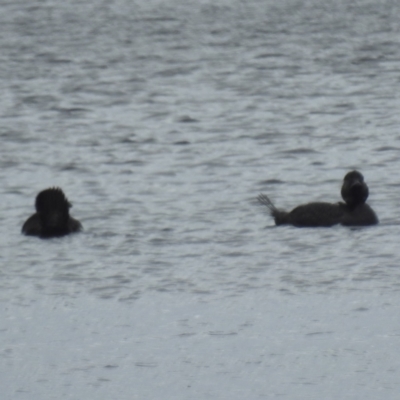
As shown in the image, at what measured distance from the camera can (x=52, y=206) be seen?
39.6 ft

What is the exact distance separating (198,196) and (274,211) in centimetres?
109

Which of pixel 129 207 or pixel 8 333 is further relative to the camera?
pixel 129 207

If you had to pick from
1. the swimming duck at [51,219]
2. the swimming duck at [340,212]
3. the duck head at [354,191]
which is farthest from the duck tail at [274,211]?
the swimming duck at [51,219]

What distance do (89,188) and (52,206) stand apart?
68.1 inches

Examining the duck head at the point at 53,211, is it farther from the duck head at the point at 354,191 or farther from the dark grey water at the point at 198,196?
the duck head at the point at 354,191

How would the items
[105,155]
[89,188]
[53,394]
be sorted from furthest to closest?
[105,155] < [89,188] < [53,394]

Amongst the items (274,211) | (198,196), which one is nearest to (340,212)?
(274,211)

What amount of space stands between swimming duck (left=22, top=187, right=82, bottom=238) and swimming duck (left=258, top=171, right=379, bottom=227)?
178 centimetres

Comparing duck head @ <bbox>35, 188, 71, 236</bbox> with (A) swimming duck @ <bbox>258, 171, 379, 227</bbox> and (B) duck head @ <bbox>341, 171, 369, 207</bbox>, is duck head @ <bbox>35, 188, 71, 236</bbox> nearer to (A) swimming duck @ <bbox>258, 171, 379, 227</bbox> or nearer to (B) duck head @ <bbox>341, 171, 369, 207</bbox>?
(A) swimming duck @ <bbox>258, 171, 379, 227</bbox>

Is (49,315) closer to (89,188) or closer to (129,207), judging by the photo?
(129,207)

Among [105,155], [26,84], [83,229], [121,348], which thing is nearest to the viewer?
[121,348]

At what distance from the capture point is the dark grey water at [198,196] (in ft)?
26.5

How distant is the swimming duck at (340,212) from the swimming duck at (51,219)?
178 centimetres

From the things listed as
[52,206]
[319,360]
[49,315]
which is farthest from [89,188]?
[319,360]
